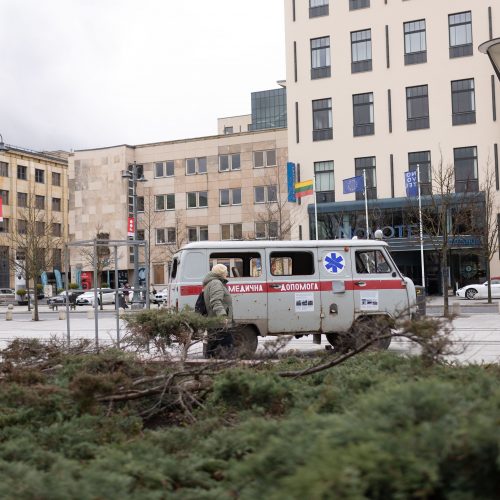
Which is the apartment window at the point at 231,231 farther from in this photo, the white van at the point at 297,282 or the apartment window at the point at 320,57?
the white van at the point at 297,282

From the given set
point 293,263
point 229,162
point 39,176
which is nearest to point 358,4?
point 229,162

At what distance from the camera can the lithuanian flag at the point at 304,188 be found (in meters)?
45.0

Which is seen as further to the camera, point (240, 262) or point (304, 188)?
point (304, 188)

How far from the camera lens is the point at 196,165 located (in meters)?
63.8

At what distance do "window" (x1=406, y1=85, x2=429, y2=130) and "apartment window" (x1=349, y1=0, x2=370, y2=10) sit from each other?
21.8 ft

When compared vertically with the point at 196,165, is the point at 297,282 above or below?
below

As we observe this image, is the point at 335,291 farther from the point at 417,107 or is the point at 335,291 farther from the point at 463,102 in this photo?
the point at 417,107

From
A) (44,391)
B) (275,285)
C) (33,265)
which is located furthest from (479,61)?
(44,391)

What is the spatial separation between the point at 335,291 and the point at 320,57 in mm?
37427

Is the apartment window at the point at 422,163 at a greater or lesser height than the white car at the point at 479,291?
greater

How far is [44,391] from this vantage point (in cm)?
529

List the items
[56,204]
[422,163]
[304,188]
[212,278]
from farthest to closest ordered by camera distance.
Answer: [56,204], [304,188], [422,163], [212,278]

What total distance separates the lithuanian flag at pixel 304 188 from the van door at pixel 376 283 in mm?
31342

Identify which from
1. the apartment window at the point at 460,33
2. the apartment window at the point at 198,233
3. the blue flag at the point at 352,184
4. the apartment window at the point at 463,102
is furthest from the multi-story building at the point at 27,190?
the apartment window at the point at 460,33
